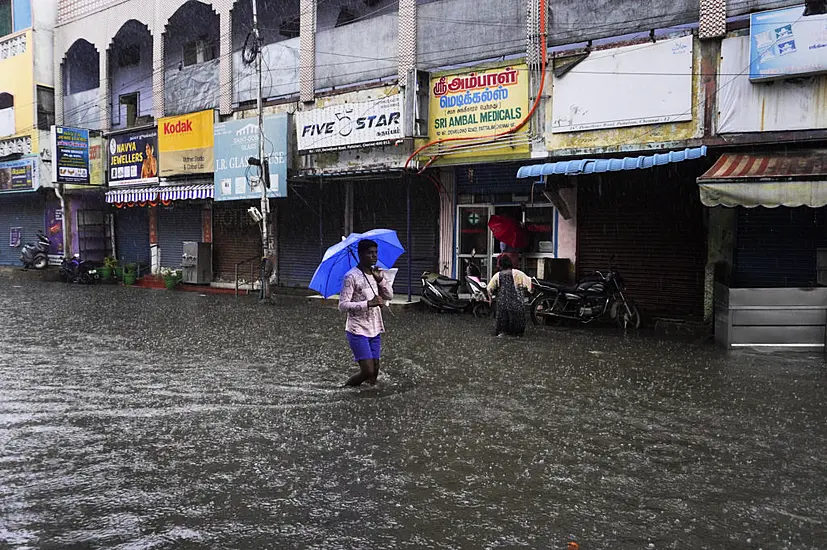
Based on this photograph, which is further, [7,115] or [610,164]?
[7,115]

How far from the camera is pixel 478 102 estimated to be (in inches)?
574

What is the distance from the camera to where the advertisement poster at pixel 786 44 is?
10516 mm

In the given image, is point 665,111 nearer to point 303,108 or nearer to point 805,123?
point 805,123

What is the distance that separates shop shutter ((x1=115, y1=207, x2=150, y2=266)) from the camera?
25.4 meters

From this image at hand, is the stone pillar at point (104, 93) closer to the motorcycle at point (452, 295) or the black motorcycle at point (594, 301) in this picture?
the motorcycle at point (452, 295)

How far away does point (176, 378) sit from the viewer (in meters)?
8.30

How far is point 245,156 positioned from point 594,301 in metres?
10.6

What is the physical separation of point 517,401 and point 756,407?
89.1 inches

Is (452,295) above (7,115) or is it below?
below

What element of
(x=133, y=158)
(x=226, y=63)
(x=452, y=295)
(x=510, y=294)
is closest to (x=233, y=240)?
(x=133, y=158)

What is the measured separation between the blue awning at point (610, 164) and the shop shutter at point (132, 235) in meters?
17.0

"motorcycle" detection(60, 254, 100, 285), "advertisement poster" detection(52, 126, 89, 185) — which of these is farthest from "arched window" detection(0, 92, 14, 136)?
"motorcycle" detection(60, 254, 100, 285)

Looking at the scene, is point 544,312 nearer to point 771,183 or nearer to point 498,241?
point 498,241

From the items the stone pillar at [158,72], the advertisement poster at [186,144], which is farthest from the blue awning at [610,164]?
the stone pillar at [158,72]
